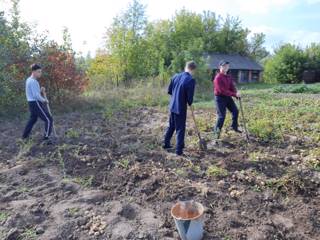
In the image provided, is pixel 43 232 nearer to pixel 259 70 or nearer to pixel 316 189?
pixel 316 189

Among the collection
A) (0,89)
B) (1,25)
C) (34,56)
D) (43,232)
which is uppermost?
(1,25)

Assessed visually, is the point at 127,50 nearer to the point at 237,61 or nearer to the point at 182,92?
the point at 182,92

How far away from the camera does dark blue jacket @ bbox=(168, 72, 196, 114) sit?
6.54m

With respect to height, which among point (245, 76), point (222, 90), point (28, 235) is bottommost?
point (245, 76)

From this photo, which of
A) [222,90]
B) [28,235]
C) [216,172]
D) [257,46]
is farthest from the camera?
[257,46]

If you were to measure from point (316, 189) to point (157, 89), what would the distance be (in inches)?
481

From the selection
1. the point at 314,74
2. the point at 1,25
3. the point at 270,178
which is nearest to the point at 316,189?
the point at 270,178

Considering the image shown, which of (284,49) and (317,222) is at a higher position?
(284,49)

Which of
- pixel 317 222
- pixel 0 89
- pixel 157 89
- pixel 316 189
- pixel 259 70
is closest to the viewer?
pixel 317 222

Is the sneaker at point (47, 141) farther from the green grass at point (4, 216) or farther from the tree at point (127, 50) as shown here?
the tree at point (127, 50)

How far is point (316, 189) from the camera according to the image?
16.5 feet

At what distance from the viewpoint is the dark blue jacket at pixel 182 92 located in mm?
6543

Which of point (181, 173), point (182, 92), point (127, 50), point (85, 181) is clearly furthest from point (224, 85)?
point (127, 50)

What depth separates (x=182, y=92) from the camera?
665 centimetres
